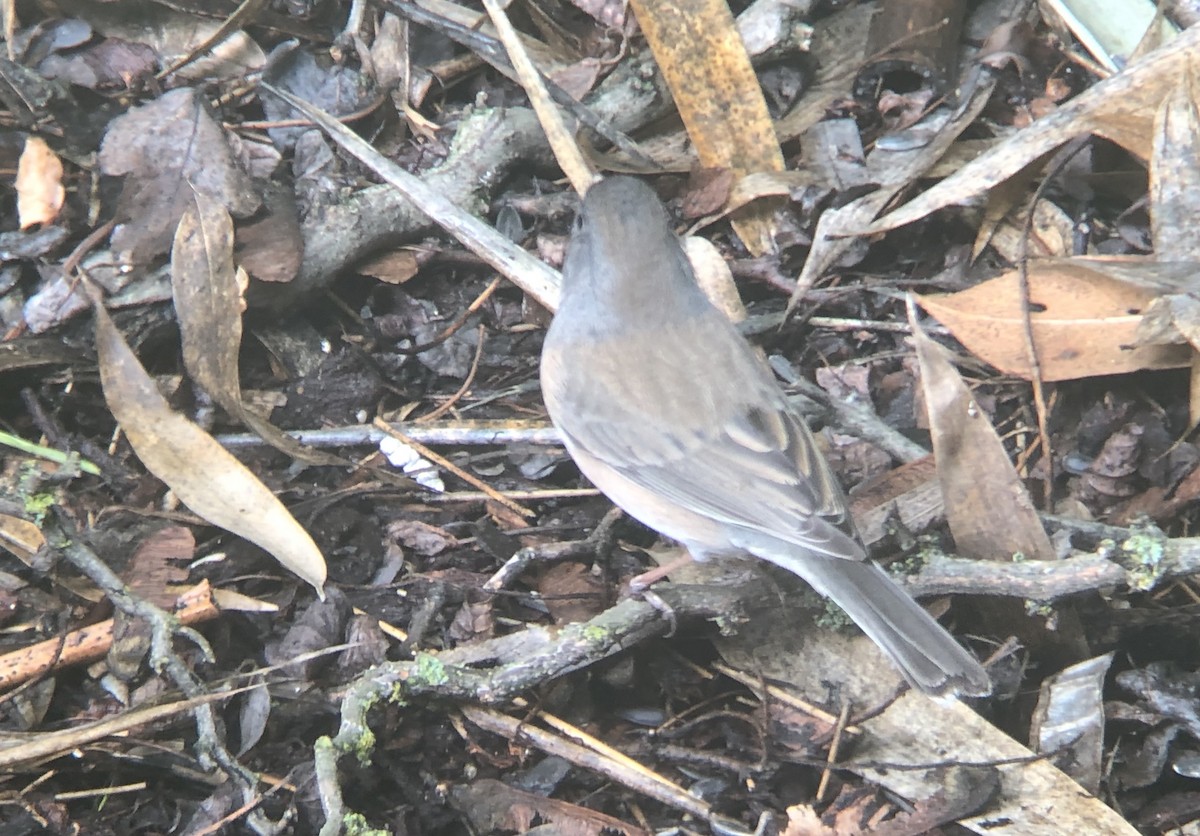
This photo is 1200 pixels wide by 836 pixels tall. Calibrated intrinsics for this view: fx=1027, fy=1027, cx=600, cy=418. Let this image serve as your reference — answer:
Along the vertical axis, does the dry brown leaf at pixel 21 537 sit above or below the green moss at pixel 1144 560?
below

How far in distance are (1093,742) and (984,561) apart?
0.45 m

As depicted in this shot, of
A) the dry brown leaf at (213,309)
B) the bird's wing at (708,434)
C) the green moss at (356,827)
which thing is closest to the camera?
the green moss at (356,827)

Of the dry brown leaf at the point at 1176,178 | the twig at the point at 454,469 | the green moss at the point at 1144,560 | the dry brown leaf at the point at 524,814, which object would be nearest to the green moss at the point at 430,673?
the dry brown leaf at the point at 524,814

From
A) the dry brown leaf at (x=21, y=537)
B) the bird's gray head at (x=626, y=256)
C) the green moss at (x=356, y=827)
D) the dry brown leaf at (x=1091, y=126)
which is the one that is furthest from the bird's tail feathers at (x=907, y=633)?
the dry brown leaf at (x=21, y=537)

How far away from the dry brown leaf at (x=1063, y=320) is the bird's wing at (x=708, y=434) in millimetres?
611

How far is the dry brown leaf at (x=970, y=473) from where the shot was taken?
2535 mm

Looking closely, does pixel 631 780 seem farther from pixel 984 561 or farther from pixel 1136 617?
pixel 1136 617

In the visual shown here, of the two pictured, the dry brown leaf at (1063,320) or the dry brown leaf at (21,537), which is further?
the dry brown leaf at (1063,320)

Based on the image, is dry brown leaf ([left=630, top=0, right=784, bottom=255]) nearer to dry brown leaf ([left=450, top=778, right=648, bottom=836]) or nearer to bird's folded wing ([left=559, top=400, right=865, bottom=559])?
bird's folded wing ([left=559, top=400, right=865, bottom=559])

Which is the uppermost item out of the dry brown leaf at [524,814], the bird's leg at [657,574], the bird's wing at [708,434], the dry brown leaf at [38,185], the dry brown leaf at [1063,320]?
the dry brown leaf at [38,185]

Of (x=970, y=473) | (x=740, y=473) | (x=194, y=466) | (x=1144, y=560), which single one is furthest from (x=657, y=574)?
(x=194, y=466)

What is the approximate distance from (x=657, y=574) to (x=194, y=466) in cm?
128

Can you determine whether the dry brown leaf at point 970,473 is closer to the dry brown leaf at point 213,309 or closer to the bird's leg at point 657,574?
the bird's leg at point 657,574

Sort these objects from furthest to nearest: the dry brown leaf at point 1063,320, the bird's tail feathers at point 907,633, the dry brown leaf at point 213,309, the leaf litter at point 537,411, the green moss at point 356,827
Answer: the dry brown leaf at point 213,309
the dry brown leaf at point 1063,320
the leaf litter at point 537,411
the bird's tail feathers at point 907,633
the green moss at point 356,827
